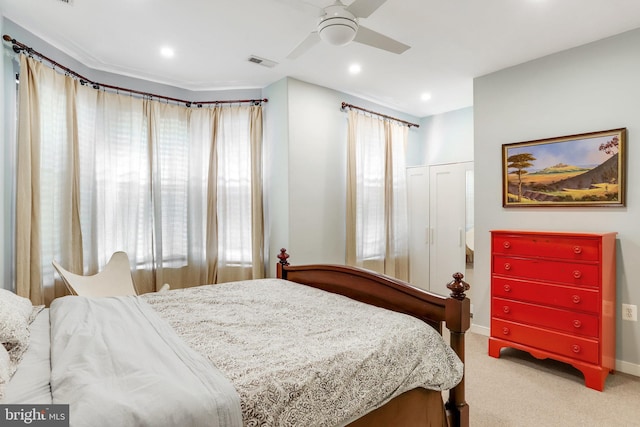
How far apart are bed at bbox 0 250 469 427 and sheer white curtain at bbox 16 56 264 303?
1271mm

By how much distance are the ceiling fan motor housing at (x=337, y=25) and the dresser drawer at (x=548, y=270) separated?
226 cm

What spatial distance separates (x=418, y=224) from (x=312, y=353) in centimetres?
377

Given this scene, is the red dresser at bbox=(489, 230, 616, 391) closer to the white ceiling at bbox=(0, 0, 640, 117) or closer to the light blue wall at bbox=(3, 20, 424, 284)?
the white ceiling at bbox=(0, 0, 640, 117)

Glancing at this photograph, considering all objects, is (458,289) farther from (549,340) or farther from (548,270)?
(549,340)

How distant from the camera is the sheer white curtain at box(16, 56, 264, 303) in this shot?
2.77m

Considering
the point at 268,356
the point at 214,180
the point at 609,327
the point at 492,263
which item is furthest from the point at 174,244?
the point at 609,327

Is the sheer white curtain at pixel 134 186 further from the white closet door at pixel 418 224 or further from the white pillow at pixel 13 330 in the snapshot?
the white closet door at pixel 418 224

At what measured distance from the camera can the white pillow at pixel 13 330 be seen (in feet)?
4.24

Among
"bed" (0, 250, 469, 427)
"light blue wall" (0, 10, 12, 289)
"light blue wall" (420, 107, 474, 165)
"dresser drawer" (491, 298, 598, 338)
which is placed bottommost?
"dresser drawer" (491, 298, 598, 338)

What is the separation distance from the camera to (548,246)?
2.74 meters

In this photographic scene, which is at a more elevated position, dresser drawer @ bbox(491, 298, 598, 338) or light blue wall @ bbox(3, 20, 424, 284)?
light blue wall @ bbox(3, 20, 424, 284)

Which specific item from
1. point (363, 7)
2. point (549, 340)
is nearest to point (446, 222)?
point (549, 340)

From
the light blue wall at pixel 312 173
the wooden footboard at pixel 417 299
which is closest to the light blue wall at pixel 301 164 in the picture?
the light blue wall at pixel 312 173

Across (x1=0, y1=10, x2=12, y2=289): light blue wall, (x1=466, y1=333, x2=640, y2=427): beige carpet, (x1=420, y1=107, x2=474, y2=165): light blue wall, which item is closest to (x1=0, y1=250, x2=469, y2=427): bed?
(x1=466, y1=333, x2=640, y2=427): beige carpet
